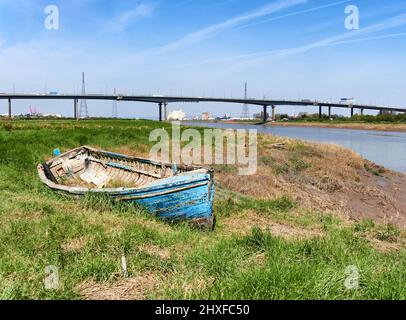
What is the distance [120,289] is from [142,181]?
25.7 feet

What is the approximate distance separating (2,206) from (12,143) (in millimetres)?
12419

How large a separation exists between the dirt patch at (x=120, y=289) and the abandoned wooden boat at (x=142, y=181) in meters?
3.67

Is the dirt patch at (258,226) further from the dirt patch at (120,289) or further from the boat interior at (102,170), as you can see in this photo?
the dirt patch at (120,289)

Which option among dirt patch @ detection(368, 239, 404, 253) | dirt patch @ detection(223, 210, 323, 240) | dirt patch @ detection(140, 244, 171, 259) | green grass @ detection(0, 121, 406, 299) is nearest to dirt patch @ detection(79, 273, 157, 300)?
green grass @ detection(0, 121, 406, 299)

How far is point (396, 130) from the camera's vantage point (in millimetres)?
86688

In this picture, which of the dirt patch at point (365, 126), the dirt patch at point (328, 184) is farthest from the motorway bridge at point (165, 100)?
the dirt patch at point (328, 184)

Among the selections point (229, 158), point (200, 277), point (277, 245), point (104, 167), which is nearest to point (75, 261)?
point (200, 277)

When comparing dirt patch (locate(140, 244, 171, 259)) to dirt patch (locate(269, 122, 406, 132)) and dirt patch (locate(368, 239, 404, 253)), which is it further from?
dirt patch (locate(269, 122, 406, 132))

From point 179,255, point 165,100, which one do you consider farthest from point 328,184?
point 165,100

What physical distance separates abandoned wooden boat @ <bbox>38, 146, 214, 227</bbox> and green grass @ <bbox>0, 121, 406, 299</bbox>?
0.33 metres

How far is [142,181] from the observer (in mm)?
12766

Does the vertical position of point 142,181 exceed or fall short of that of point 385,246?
it exceeds it

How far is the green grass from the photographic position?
470 cm

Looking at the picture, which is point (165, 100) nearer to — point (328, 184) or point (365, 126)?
point (365, 126)
